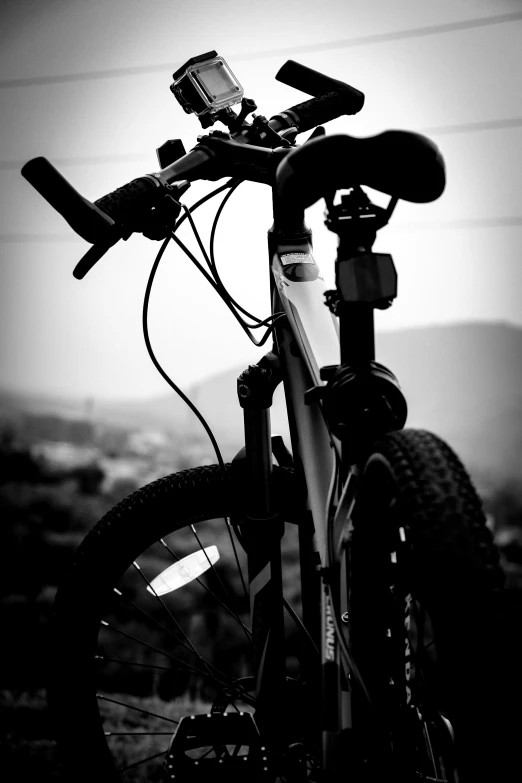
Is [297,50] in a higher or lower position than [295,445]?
higher

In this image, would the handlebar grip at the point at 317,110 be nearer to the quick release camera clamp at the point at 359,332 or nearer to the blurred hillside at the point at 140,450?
the quick release camera clamp at the point at 359,332

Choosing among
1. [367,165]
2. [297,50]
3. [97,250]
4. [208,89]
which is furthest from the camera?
[297,50]

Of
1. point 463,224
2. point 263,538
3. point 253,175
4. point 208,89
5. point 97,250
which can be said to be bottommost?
point 263,538

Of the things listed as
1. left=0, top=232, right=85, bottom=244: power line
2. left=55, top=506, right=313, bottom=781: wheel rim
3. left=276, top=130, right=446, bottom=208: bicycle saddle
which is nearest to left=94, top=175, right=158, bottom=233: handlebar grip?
left=276, top=130, right=446, bottom=208: bicycle saddle

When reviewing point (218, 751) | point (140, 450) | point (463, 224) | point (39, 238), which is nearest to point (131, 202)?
point (218, 751)

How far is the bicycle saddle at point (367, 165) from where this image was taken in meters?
0.64

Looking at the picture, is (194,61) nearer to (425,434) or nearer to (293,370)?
(293,370)

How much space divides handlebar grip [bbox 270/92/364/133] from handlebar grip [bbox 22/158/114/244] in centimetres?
39

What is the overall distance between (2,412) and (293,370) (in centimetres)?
195

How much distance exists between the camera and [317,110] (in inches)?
39.4

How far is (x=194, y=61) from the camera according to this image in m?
0.96

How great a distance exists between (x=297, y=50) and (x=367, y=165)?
5.55 ft

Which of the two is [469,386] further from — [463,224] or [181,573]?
[181,573]

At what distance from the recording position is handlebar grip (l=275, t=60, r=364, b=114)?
1.02 metres
